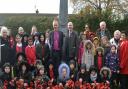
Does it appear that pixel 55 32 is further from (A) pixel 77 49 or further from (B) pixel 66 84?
(B) pixel 66 84

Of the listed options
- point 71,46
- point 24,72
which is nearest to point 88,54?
point 71,46

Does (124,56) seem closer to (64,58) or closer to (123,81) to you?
(123,81)

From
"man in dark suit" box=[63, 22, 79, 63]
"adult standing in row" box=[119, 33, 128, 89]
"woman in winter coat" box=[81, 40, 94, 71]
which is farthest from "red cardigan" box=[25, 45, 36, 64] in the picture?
"adult standing in row" box=[119, 33, 128, 89]

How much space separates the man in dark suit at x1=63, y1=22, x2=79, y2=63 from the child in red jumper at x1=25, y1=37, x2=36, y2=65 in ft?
2.90

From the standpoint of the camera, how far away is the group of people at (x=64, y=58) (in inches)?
480

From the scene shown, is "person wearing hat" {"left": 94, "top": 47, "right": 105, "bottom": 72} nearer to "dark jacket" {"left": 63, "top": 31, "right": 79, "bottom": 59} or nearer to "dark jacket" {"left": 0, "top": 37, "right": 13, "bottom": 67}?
"dark jacket" {"left": 63, "top": 31, "right": 79, "bottom": 59}

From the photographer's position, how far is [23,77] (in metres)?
12.1

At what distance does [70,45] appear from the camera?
12695mm

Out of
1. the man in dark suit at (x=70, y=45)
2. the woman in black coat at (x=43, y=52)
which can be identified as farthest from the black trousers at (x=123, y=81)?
the woman in black coat at (x=43, y=52)

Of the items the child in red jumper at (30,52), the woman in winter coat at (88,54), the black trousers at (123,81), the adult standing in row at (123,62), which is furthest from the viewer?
the child in red jumper at (30,52)

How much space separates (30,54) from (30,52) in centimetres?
7

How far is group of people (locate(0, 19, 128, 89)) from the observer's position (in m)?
12.2

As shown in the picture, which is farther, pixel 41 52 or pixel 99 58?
pixel 41 52

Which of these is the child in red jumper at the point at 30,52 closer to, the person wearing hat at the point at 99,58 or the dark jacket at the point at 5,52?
the dark jacket at the point at 5,52
